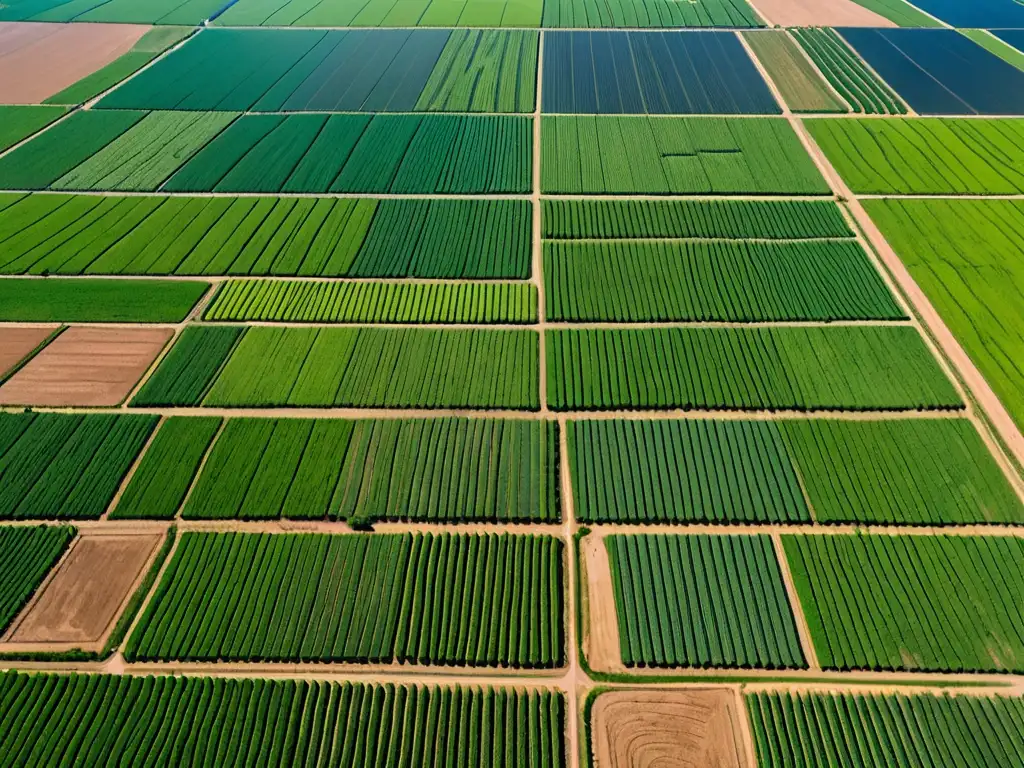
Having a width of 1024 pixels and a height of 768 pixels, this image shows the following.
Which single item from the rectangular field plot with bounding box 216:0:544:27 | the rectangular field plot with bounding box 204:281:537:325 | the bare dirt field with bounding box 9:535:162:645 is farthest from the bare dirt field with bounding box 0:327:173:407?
the rectangular field plot with bounding box 216:0:544:27

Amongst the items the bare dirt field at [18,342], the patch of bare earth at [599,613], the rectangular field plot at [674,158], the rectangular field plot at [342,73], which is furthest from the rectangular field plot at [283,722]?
the rectangular field plot at [342,73]

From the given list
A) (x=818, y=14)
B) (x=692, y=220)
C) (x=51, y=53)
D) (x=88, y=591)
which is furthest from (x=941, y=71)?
(x=51, y=53)

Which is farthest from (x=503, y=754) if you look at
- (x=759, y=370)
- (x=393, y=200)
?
(x=393, y=200)

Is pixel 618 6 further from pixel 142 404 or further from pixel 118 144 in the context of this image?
pixel 142 404

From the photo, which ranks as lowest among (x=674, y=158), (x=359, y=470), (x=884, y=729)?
(x=884, y=729)

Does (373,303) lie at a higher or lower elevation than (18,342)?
higher

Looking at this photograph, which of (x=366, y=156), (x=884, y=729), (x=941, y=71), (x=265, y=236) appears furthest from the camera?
(x=941, y=71)

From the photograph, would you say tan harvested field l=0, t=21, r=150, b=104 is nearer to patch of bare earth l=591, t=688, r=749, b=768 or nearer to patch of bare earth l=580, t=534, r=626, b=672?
patch of bare earth l=580, t=534, r=626, b=672

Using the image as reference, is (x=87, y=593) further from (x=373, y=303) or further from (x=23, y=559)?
(x=373, y=303)
